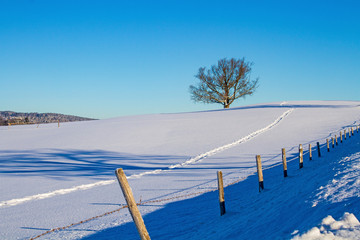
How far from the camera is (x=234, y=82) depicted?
5938 cm

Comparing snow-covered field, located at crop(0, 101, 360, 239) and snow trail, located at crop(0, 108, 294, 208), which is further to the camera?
snow trail, located at crop(0, 108, 294, 208)

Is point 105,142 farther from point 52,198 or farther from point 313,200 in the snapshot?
point 313,200

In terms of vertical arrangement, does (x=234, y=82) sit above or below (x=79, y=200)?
above

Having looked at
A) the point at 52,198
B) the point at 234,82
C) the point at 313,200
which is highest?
the point at 234,82

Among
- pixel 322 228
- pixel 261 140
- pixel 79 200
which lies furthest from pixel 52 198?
pixel 261 140

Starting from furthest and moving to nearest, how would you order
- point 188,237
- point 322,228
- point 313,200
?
point 188,237
point 313,200
point 322,228

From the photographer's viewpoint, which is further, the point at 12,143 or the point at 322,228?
the point at 12,143

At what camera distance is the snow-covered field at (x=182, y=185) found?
18.4 feet

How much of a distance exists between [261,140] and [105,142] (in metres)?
13.2

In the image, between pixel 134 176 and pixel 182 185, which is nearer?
pixel 182 185

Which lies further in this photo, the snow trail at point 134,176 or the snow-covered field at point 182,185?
the snow trail at point 134,176

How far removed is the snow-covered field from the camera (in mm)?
5609

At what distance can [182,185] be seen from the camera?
498 inches

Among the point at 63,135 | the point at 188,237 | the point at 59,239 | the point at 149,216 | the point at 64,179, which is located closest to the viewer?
the point at 188,237
